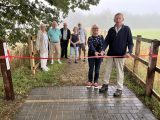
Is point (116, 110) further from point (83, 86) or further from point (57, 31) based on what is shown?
point (57, 31)

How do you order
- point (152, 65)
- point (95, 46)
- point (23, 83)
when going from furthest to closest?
point (23, 83), point (95, 46), point (152, 65)

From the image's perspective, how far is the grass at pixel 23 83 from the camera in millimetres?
5964

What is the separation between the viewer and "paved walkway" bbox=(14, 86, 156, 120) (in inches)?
219

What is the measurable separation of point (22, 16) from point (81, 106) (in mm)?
5604

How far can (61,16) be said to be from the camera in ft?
46.6

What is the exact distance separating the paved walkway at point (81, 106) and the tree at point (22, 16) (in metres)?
3.38

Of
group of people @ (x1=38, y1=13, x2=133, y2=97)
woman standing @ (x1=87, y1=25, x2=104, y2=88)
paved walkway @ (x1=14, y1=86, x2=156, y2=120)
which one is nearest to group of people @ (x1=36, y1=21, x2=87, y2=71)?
group of people @ (x1=38, y1=13, x2=133, y2=97)

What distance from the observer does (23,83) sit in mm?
8109

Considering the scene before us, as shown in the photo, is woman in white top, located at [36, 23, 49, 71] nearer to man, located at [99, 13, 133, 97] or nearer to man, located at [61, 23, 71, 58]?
man, located at [61, 23, 71, 58]

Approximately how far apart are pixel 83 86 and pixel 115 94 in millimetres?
1292

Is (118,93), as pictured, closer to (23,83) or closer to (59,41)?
(23,83)

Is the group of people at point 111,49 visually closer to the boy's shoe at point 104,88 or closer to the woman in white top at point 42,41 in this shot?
the boy's shoe at point 104,88

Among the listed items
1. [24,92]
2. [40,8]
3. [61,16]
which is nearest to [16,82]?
[24,92]

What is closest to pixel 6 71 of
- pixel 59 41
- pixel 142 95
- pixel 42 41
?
pixel 142 95
